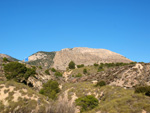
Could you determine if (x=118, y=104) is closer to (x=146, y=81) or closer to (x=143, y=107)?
(x=143, y=107)

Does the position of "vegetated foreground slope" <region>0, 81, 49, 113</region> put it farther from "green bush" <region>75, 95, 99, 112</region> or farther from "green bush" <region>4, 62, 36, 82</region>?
"green bush" <region>4, 62, 36, 82</region>

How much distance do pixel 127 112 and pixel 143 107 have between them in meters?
2.38

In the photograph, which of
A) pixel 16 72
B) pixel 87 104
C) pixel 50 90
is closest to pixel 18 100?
pixel 87 104

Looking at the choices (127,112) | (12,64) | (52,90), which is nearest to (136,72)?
(52,90)

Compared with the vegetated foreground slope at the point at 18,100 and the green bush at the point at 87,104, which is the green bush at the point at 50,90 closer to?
the green bush at the point at 87,104

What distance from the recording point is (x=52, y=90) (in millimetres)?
57875

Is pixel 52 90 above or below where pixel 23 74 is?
below

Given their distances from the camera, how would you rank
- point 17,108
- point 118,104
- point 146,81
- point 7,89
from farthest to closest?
1. point 146,81
2. point 7,89
3. point 17,108
4. point 118,104

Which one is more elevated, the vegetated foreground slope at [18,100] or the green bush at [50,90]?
the green bush at [50,90]

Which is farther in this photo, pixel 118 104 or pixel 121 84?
pixel 121 84

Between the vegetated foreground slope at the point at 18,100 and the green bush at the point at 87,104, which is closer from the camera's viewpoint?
the vegetated foreground slope at the point at 18,100

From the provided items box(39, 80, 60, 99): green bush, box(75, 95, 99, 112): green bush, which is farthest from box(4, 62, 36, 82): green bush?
box(75, 95, 99, 112): green bush

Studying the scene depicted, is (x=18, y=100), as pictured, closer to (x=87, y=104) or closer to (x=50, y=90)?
(x=87, y=104)

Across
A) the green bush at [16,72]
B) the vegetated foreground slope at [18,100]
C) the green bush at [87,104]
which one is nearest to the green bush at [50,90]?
the green bush at [16,72]
